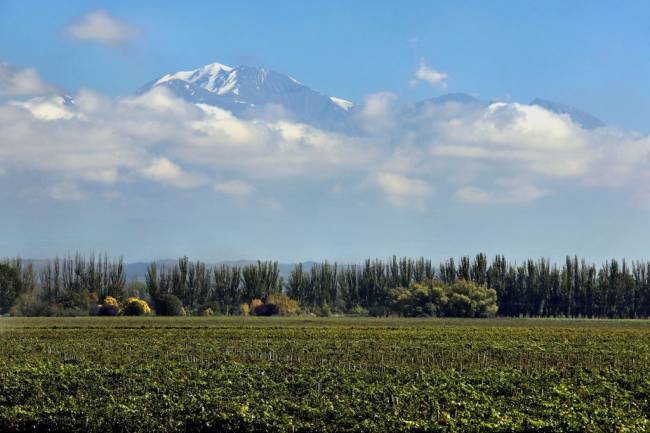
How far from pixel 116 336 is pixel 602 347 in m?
32.0

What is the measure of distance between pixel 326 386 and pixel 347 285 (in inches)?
4321

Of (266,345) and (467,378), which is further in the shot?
(266,345)

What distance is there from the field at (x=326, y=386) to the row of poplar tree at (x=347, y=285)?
74083 millimetres

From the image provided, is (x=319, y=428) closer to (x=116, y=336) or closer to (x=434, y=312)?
(x=116, y=336)

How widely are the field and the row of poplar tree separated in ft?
243

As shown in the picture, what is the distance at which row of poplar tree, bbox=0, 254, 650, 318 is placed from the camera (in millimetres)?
124562

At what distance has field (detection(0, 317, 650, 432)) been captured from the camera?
25750mm

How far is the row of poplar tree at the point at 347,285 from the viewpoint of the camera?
12456 cm

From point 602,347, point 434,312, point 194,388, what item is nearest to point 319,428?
point 194,388

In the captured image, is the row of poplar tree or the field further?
the row of poplar tree

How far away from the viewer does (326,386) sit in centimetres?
3180

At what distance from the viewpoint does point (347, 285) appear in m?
141

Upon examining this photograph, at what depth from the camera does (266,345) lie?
5112 cm

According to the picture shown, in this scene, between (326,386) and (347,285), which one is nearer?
(326,386)
